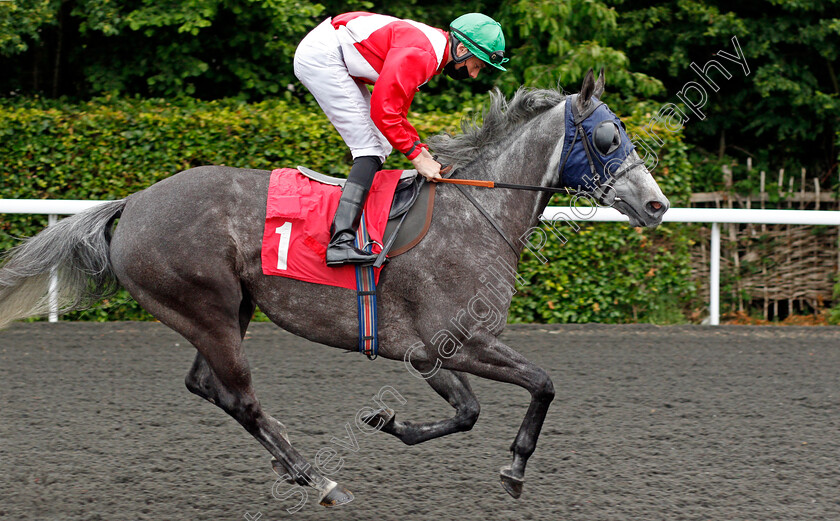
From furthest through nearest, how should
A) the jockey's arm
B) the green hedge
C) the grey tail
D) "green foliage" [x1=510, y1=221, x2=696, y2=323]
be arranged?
"green foliage" [x1=510, y1=221, x2=696, y2=323] → the green hedge → the grey tail → the jockey's arm

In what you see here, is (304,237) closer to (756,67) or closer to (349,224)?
(349,224)

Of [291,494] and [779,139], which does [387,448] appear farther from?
[779,139]

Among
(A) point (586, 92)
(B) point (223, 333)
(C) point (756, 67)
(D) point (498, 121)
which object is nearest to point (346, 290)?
(B) point (223, 333)

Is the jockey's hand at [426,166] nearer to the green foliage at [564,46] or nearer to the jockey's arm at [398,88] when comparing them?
the jockey's arm at [398,88]

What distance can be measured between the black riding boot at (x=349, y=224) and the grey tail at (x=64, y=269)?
1.06m

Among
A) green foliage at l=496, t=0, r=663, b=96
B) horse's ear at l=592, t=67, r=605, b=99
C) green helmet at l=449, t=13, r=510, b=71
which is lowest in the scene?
horse's ear at l=592, t=67, r=605, b=99

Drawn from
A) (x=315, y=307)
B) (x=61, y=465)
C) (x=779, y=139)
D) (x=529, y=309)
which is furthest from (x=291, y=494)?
(x=779, y=139)

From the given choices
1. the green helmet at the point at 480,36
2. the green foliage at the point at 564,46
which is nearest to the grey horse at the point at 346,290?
the green helmet at the point at 480,36

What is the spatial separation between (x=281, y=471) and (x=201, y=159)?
428 centimetres

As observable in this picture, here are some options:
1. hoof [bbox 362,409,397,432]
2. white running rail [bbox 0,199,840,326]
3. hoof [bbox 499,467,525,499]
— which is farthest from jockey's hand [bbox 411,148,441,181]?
white running rail [bbox 0,199,840,326]

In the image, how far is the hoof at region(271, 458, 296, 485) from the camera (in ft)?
11.5

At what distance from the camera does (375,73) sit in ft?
11.4

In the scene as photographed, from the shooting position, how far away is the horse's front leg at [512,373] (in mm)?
3367

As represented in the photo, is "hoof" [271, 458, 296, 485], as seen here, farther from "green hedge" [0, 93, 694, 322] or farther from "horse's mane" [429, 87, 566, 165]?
"green hedge" [0, 93, 694, 322]
